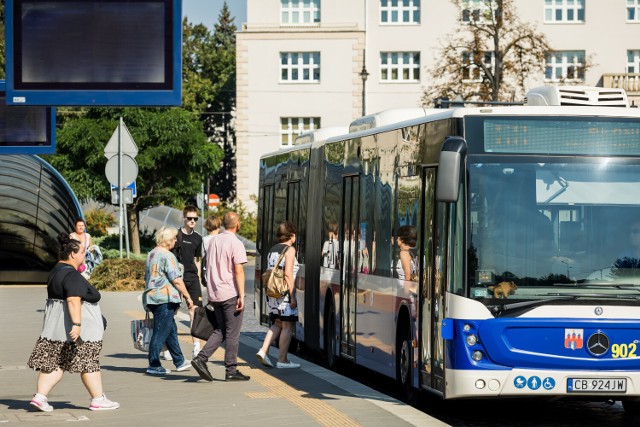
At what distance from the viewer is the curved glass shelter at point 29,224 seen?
41.4 m

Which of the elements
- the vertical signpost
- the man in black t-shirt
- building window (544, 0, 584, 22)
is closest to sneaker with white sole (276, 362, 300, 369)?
the man in black t-shirt

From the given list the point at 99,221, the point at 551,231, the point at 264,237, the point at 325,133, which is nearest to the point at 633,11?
the point at 99,221

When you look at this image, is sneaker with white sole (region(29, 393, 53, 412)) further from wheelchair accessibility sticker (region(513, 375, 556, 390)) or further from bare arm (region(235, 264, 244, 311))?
wheelchair accessibility sticker (region(513, 375, 556, 390))

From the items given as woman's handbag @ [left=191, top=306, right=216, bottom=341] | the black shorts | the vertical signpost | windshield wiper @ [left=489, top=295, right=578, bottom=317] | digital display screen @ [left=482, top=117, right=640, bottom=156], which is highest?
the vertical signpost

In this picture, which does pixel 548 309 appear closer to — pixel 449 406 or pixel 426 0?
pixel 449 406

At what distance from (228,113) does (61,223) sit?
6206 centimetres

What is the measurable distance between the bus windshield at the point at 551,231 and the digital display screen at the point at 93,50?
20.9ft

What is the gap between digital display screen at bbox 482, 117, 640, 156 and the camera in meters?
12.3

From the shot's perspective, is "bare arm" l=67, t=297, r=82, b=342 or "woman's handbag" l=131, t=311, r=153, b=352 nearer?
"bare arm" l=67, t=297, r=82, b=342

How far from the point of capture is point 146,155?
55.2m

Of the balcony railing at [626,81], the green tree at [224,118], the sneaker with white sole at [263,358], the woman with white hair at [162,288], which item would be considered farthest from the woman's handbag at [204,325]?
the green tree at [224,118]

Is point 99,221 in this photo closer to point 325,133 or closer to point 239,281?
point 325,133

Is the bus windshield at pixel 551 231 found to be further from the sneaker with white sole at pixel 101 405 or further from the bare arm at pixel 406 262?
the sneaker with white sole at pixel 101 405

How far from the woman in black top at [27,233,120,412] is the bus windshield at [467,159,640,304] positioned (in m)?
3.14
